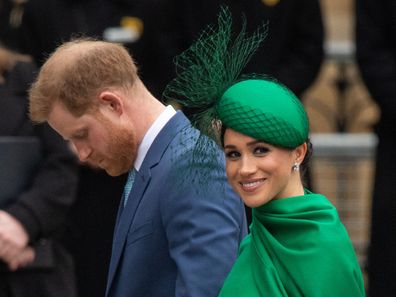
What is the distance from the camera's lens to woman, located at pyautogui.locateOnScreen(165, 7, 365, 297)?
11.3 ft

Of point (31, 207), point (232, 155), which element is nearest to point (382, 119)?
point (31, 207)

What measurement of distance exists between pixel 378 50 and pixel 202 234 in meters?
2.91

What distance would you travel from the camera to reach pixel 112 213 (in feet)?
22.1

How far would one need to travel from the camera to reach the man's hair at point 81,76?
3908 mm

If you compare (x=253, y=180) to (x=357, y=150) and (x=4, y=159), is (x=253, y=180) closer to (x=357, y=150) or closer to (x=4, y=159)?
(x=4, y=159)

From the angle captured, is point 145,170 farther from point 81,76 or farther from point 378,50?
point 378,50

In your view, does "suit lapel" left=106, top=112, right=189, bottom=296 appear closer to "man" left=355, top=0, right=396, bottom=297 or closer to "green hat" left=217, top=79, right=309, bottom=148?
"green hat" left=217, top=79, right=309, bottom=148

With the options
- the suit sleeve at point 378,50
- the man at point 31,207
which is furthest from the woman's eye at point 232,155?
the suit sleeve at point 378,50

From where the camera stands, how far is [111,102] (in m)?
3.91

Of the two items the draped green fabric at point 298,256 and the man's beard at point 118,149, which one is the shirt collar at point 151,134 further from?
the draped green fabric at point 298,256

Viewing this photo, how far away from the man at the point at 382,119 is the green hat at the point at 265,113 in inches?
111

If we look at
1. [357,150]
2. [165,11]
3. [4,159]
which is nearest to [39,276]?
[4,159]

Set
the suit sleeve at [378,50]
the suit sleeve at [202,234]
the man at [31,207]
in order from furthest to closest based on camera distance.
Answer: the suit sleeve at [378,50]
the man at [31,207]
the suit sleeve at [202,234]

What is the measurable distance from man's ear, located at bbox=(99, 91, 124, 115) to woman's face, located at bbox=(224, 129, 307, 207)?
19.2 inches
